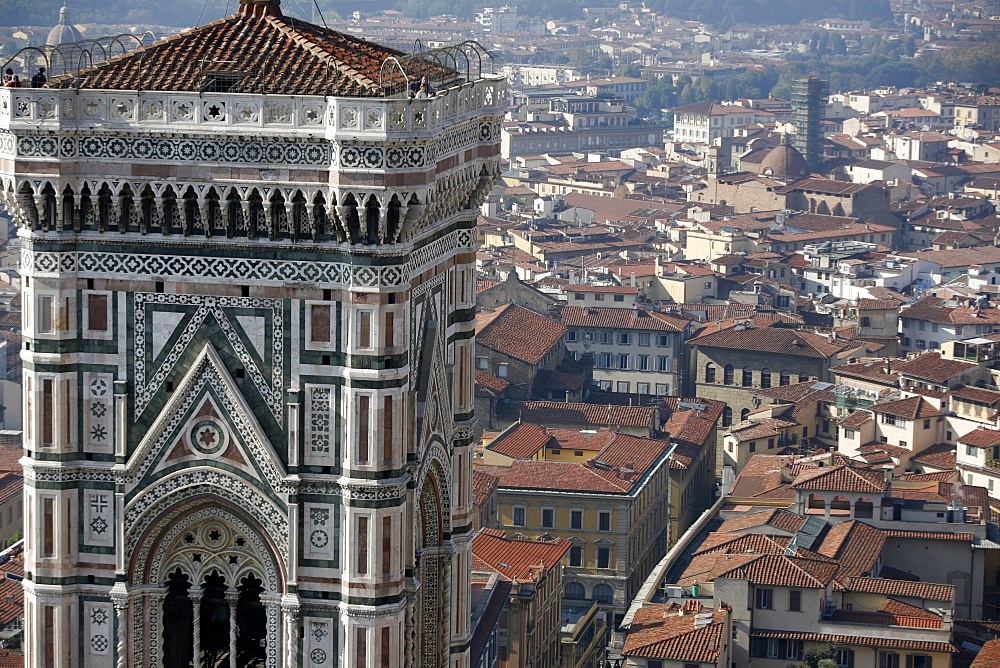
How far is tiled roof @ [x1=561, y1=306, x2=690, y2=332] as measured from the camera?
83062mm

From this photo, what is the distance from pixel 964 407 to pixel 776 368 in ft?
37.5

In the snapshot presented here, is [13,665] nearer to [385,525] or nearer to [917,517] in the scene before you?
[917,517]

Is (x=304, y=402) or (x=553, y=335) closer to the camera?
(x=304, y=402)

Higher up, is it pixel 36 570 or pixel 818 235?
pixel 36 570

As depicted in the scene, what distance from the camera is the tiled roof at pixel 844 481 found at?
5606 centimetres

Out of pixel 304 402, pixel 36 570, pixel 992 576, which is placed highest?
pixel 304 402

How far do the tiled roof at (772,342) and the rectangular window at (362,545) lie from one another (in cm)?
6821

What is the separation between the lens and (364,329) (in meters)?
14.2

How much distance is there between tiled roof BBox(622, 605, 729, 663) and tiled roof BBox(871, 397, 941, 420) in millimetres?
22594

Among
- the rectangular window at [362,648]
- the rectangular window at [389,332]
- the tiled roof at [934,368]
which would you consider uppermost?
the rectangular window at [389,332]

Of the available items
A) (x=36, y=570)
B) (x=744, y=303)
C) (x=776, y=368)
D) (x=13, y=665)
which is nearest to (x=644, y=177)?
(x=744, y=303)

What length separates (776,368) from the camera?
82125 mm

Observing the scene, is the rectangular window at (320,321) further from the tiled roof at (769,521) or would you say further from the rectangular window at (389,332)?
the tiled roof at (769,521)

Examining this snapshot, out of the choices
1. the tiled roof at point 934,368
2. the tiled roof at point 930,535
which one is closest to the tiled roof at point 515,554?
the tiled roof at point 930,535
